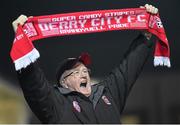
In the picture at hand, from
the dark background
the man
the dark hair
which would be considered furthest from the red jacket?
the dark background

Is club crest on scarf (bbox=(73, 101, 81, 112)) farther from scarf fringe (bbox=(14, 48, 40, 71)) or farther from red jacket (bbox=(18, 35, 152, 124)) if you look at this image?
scarf fringe (bbox=(14, 48, 40, 71))

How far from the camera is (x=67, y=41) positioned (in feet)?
14.5

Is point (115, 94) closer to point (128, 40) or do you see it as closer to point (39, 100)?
point (39, 100)

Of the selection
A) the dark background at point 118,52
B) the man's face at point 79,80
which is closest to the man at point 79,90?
the man's face at point 79,80

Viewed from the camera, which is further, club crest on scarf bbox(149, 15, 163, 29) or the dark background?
the dark background

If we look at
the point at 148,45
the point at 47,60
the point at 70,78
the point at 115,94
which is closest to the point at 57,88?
the point at 70,78

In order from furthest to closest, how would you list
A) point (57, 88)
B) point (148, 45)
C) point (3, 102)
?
point (3, 102)
point (148, 45)
point (57, 88)

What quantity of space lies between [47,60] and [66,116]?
4.69 ft

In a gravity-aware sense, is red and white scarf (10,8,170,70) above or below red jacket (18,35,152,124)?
above

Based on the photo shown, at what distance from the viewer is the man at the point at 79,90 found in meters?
2.98

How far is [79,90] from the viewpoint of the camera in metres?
3.21

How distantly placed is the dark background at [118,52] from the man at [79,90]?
956 mm

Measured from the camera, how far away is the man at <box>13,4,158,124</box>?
2.98 m

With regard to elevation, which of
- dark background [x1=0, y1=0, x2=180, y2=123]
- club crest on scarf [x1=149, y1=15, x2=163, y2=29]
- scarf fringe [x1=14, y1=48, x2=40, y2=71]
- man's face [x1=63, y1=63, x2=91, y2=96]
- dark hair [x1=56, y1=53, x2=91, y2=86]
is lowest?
dark background [x1=0, y1=0, x2=180, y2=123]
